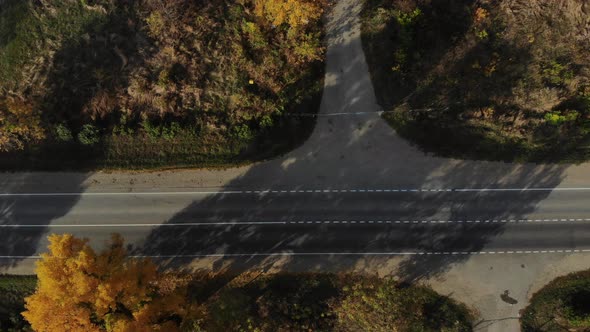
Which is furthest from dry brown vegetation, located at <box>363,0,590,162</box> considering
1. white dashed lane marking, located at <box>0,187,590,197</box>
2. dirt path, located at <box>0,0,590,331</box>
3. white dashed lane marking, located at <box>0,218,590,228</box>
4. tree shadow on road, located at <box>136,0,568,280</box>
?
white dashed lane marking, located at <box>0,218,590,228</box>

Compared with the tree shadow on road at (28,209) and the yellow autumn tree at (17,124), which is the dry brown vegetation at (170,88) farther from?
the tree shadow on road at (28,209)

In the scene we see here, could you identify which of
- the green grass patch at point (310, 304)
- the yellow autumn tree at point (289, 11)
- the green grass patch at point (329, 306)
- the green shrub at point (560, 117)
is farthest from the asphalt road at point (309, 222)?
the yellow autumn tree at point (289, 11)

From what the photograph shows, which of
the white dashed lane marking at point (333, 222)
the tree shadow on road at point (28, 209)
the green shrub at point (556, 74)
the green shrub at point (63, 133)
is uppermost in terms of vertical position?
the green shrub at point (63, 133)

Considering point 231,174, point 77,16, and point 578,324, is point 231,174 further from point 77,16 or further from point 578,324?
point 578,324

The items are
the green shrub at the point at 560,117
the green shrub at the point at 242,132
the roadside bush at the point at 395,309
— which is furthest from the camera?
the green shrub at the point at 242,132

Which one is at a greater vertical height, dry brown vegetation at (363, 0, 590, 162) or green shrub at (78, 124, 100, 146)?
green shrub at (78, 124, 100, 146)

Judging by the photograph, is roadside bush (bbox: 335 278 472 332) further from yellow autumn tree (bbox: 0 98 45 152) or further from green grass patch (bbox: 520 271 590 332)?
yellow autumn tree (bbox: 0 98 45 152)
